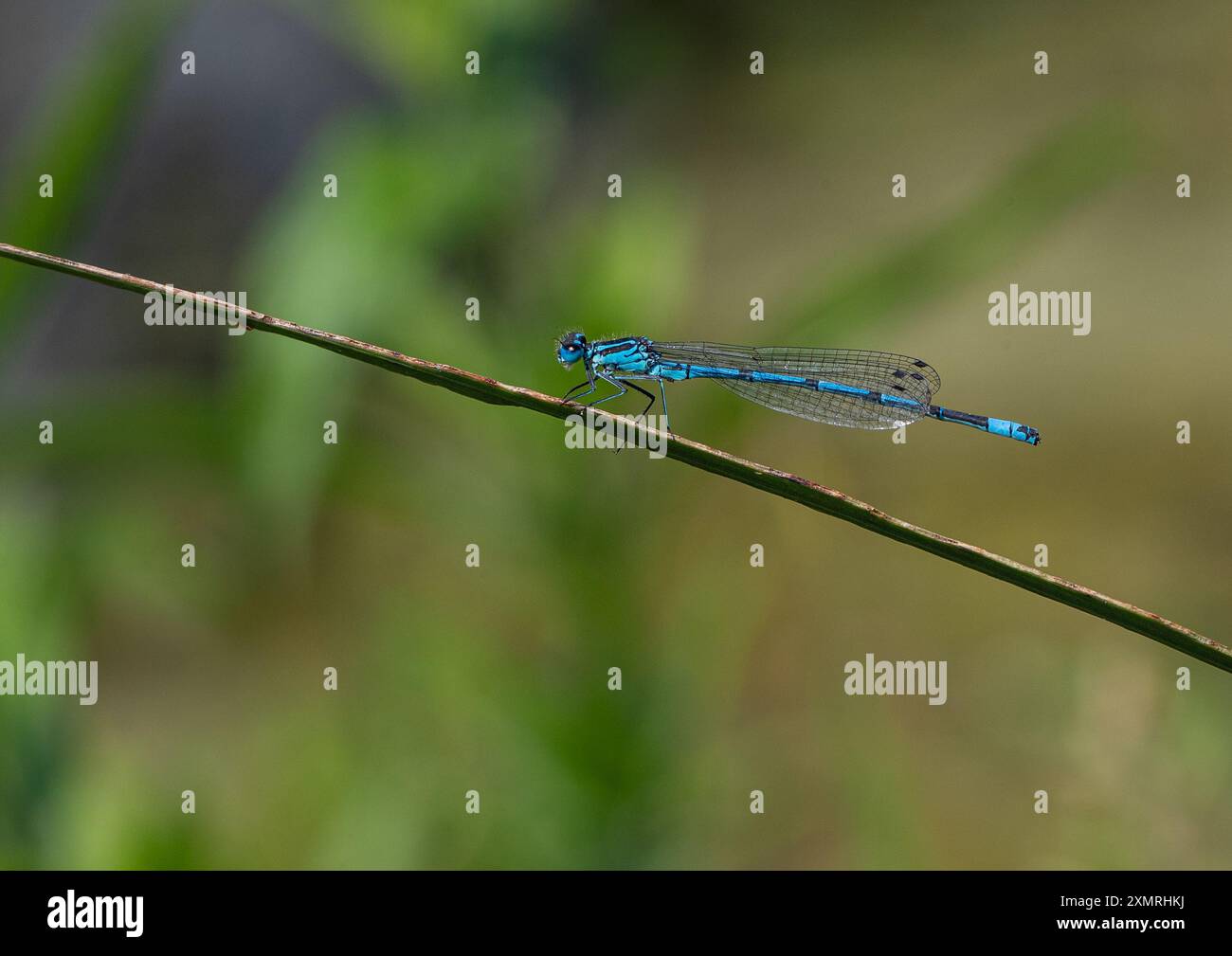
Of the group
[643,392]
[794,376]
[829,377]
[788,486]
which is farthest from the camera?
[829,377]

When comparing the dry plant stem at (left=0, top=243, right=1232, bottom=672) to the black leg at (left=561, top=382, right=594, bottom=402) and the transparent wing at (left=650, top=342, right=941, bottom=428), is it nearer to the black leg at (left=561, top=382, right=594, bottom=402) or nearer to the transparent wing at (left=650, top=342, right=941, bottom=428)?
the black leg at (left=561, top=382, right=594, bottom=402)

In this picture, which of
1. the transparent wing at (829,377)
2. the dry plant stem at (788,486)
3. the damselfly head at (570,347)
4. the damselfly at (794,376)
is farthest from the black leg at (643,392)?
the dry plant stem at (788,486)

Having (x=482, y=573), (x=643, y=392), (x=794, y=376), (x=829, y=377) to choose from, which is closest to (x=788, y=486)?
(x=643, y=392)

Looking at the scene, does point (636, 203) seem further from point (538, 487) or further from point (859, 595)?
point (859, 595)

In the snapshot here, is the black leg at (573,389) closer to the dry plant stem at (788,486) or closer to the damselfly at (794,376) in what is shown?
the damselfly at (794,376)

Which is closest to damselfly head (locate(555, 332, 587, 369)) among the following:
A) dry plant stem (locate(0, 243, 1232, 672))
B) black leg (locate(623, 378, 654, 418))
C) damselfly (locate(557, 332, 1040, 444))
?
damselfly (locate(557, 332, 1040, 444))

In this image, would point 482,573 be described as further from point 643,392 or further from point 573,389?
point 573,389

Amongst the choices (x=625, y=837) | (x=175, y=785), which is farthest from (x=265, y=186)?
(x=625, y=837)
